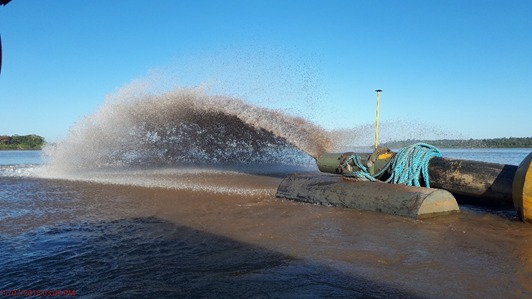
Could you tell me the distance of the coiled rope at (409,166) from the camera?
6941mm

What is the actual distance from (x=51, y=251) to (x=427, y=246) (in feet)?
13.6

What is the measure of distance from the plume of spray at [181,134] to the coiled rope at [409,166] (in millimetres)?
3220

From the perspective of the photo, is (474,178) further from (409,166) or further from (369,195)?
(369,195)

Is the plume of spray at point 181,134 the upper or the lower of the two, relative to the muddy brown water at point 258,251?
upper

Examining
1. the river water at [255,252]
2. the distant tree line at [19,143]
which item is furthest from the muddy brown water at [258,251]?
the distant tree line at [19,143]

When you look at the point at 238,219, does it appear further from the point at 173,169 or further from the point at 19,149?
the point at 19,149

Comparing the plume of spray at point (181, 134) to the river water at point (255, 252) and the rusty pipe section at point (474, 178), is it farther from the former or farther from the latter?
the river water at point (255, 252)

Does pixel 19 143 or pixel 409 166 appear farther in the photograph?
pixel 19 143

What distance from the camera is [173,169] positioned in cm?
1490

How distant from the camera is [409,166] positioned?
277 inches

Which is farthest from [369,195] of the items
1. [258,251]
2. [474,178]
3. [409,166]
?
[258,251]

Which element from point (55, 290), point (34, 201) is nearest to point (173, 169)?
point (34, 201)

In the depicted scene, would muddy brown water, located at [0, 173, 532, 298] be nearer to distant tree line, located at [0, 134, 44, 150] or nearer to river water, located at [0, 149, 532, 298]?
river water, located at [0, 149, 532, 298]

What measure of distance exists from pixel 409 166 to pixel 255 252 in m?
4.30
